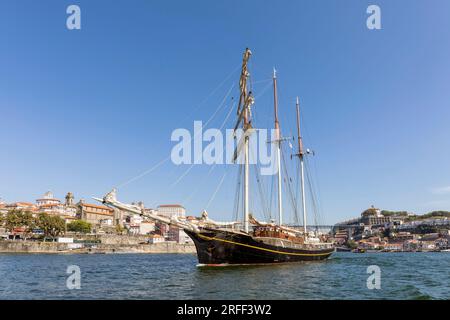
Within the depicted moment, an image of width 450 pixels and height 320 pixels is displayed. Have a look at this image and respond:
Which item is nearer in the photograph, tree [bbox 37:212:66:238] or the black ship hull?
the black ship hull

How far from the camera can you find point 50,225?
11975cm

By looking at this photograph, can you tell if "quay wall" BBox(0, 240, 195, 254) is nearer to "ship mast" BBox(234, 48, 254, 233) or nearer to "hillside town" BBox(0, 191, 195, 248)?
"hillside town" BBox(0, 191, 195, 248)

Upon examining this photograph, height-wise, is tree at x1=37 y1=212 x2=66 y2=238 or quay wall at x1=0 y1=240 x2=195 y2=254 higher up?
tree at x1=37 y1=212 x2=66 y2=238

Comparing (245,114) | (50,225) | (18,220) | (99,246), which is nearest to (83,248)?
(99,246)

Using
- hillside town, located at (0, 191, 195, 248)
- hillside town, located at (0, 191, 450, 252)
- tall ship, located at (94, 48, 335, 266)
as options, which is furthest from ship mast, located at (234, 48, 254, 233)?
hillside town, located at (0, 191, 450, 252)

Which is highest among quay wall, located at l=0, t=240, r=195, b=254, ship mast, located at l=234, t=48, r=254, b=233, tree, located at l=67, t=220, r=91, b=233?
ship mast, located at l=234, t=48, r=254, b=233

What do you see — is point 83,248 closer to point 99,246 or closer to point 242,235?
point 99,246

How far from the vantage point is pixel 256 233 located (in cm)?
4309

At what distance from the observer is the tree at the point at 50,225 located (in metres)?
118

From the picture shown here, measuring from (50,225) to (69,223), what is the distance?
28.7m

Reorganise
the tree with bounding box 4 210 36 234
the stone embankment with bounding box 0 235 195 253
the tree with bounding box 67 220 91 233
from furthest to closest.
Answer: the tree with bounding box 67 220 91 233 → the tree with bounding box 4 210 36 234 → the stone embankment with bounding box 0 235 195 253

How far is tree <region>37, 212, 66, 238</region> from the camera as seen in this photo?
118m
